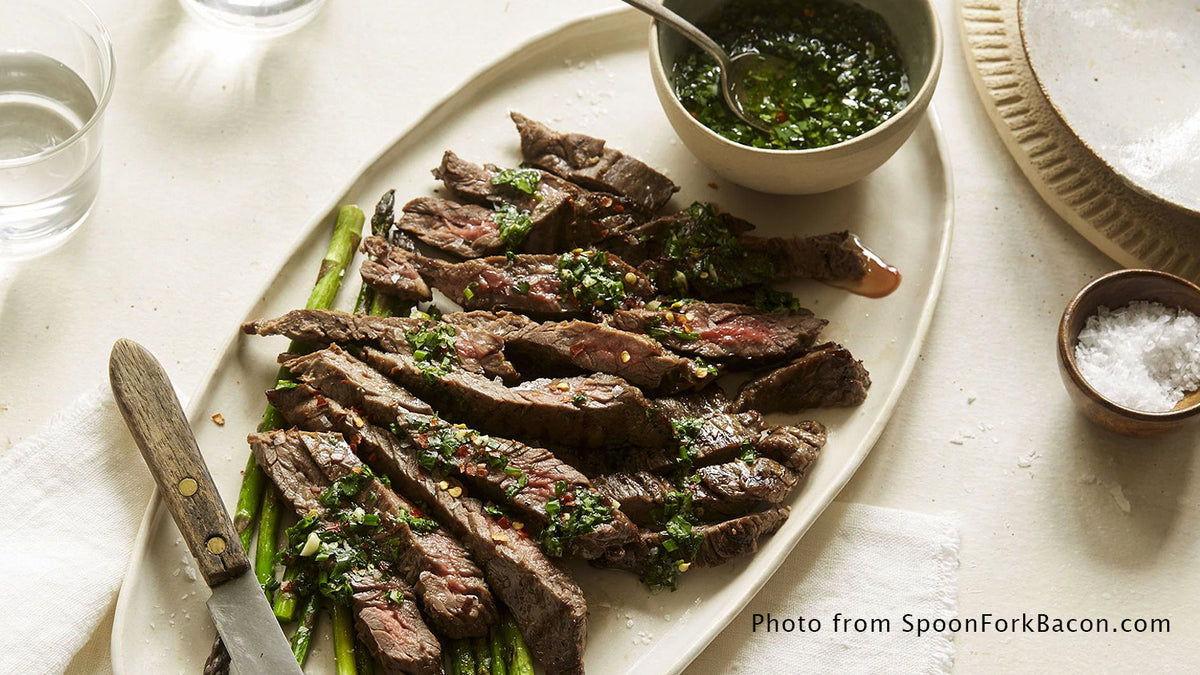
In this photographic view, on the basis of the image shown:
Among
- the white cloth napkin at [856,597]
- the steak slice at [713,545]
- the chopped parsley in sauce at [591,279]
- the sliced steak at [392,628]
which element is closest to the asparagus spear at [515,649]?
the sliced steak at [392,628]

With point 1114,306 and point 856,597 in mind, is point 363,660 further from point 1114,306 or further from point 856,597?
point 1114,306

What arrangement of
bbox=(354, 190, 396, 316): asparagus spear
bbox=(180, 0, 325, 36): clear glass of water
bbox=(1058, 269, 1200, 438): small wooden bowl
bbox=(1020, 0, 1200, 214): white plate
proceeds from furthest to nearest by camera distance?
bbox=(180, 0, 325, 36): clear glass of water < bbox=(1020, 0, 1200, 214): white plate < bbox=(354, 190, 396, 316): asparagus spear < bbox=(1058, 269, 1200, 438): small wooden bowl

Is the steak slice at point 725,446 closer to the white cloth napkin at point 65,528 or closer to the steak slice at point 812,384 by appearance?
the steak slice at point 812,384

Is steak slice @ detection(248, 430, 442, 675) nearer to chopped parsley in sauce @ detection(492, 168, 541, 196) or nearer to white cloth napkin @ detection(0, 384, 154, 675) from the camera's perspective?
white cloth napkin @ detection(0, 384, 154, 675)

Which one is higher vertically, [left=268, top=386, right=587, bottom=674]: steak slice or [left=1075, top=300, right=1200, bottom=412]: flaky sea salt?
[left=1075, top=300, right=1200, bottom=412]: flaky sea salt

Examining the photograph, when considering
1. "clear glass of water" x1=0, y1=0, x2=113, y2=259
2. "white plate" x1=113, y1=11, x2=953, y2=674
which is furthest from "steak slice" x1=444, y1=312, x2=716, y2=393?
"clear glass of water" x1=0, y1=0, x2=113, y2=259

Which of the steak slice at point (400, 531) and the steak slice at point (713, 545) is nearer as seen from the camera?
the steak slice at point (400, 531)
